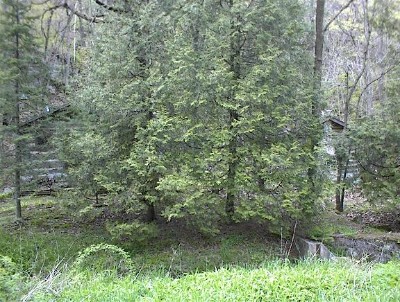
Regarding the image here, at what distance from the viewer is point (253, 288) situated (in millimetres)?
3266

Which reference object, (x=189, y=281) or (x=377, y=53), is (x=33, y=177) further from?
(x=377, y=53)

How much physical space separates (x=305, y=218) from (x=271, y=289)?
17.7 feet

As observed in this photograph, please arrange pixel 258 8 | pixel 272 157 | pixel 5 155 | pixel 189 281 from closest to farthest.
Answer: pixel 189 281 < pixel 272 157 < pixel 258 8 < pixel 5 155

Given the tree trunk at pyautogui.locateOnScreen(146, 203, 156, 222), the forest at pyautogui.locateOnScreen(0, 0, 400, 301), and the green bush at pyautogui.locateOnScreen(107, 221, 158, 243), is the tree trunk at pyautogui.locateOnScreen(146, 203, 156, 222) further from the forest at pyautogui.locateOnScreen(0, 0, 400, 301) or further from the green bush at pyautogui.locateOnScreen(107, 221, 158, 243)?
the green bush at pyautogui.locateOnScreen(107, 221, 158, 243)

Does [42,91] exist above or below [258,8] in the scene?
below

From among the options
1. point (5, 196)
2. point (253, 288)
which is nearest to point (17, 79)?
point (5, 196)

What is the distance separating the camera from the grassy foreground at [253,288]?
3115 mm

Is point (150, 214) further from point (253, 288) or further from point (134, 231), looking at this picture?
point (253, 288)

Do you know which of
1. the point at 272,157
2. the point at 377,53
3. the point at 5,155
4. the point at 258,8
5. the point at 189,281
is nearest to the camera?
the point at 189,281

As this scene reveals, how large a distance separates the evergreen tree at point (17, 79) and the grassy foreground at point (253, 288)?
22.2 feet

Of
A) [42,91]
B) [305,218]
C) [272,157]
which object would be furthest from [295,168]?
[42,91]

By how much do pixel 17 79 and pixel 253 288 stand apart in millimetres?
8368

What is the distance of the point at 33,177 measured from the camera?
9945 mm

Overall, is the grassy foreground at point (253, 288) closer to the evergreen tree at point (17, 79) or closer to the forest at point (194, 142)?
the forest at point (194, 142)
